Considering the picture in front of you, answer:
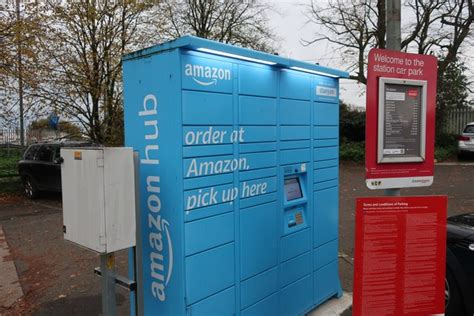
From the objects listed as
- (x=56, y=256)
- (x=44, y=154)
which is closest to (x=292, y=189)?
(x=56, y=256)

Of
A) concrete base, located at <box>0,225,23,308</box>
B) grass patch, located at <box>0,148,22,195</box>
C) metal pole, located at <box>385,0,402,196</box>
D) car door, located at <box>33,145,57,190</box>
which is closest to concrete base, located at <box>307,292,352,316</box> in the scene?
metal pole, located at <box>385,0,402,196</box>

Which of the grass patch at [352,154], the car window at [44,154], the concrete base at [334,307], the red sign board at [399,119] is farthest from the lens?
the grass patch at [352,154]

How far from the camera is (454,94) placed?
19031mm

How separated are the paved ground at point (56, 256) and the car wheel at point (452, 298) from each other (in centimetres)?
93

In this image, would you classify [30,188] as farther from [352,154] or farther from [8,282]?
[352,154]

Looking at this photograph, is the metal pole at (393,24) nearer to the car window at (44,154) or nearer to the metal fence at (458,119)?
the car window at (44,154)

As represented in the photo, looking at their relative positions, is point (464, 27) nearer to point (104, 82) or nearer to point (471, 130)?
point (471, 130)

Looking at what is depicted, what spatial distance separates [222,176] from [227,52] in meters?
0.91

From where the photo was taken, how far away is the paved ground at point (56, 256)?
4.30 meters

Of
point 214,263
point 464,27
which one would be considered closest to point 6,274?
point 214,263

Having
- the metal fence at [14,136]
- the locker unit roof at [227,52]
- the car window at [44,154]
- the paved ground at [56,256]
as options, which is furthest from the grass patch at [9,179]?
the locker unit roof at [227,52]

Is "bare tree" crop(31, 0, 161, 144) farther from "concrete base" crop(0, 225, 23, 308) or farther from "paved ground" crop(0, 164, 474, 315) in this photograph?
"concrete base" crop(0, 225, 23, 308)

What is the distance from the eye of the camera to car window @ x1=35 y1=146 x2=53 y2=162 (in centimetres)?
1066

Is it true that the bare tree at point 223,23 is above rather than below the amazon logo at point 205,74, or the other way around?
above
